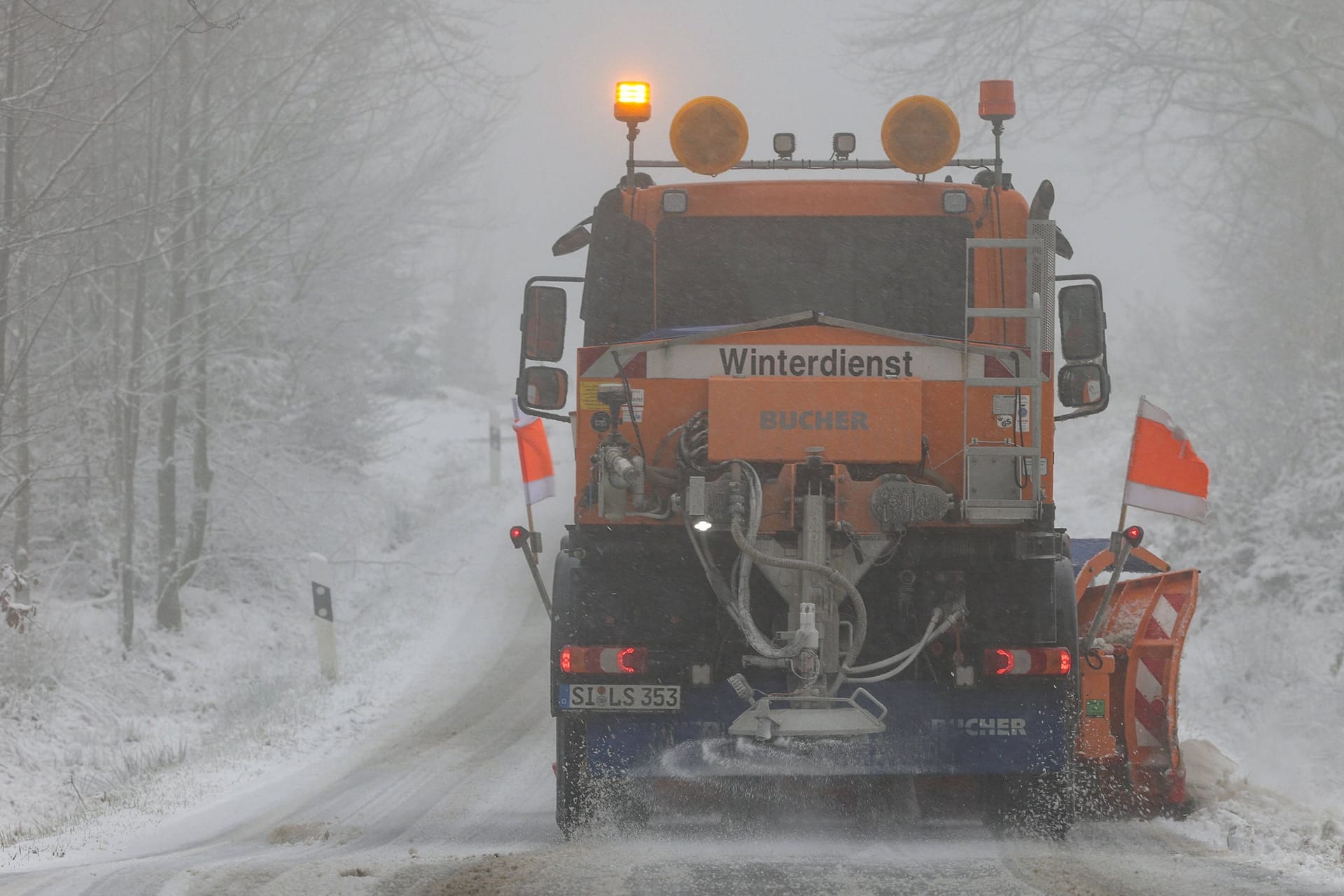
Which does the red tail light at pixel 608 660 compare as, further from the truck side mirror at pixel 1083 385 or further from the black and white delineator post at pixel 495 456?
the black and white delineator post at pixel 495 456

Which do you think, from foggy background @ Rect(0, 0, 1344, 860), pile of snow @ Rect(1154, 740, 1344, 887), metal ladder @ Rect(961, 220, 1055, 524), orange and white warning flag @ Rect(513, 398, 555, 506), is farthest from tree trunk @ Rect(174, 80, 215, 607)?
→ pile of snow @ Rect(1154, 740, 1344, 887)

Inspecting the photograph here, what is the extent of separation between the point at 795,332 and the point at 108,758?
6376mm

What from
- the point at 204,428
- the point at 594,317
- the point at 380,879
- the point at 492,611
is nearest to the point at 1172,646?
the point at 594,317

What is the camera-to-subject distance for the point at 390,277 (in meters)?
24.4

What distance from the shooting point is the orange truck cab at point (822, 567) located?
5.86m

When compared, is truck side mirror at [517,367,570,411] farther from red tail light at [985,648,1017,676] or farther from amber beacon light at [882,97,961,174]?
red tail light at [985,648,1017,676]

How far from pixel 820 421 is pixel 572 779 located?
1.91 metres

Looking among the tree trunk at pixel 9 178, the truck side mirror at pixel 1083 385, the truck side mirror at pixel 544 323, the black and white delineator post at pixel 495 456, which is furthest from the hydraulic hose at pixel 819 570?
the black and white delineator post at pixel 495 456

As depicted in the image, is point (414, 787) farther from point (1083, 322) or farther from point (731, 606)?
point (1083, 322)

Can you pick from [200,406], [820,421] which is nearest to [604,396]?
[820,421]

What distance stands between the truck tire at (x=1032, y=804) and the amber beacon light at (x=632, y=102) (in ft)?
12.4

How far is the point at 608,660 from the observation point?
20.3 feet

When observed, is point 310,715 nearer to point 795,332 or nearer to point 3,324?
point 3,324

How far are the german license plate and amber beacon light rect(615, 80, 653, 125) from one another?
3.12m
